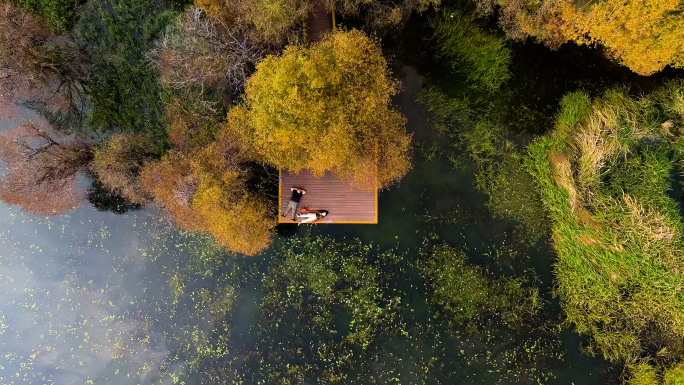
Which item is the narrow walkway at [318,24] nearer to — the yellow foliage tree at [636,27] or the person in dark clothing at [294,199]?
the person in dark clothing at [294,199]

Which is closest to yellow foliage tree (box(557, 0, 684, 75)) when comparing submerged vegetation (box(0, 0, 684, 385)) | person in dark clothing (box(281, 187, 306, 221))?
submerged vegetation (box(0, 0, 684, 385))

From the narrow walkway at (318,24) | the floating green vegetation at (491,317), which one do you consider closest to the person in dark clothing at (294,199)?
the narrow walkway at (318,24)

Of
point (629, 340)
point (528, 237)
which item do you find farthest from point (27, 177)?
point (629, 340)

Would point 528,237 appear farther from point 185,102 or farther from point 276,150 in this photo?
point 185,102

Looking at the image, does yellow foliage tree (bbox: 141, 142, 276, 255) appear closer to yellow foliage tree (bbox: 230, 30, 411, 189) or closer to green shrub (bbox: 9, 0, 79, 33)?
yellow foliage tree (bbox: 230, 30, 411, 189)

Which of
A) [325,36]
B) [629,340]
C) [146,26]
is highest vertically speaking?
[325,36]

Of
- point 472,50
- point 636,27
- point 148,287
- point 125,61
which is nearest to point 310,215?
point 148,287

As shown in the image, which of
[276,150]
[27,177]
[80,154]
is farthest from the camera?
[80,154]
